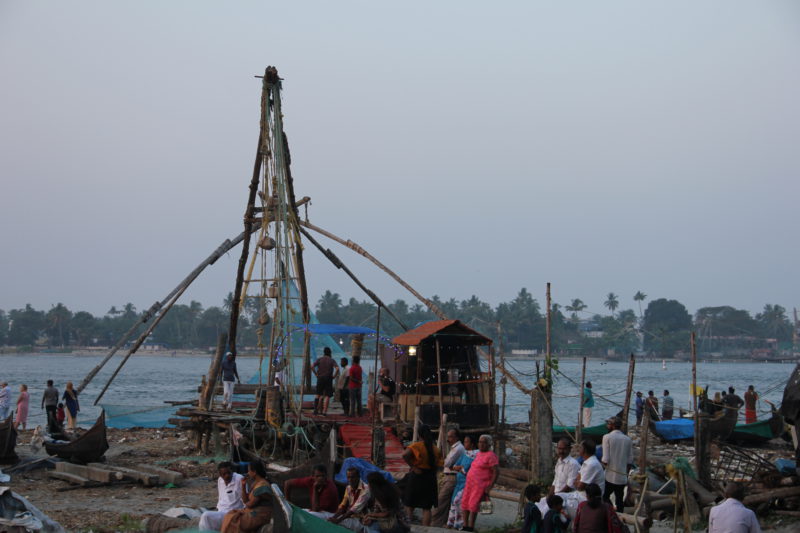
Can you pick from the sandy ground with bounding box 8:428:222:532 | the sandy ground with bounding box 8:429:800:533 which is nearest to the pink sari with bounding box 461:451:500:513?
the sandy ground with bounding box 8:429:800:533

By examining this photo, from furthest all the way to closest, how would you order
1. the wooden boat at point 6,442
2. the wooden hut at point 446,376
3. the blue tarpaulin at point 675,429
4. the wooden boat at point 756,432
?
the blue tarpaulin at point 675,429 → the wooden boat at point 756,432 → the wooden hut at point 446,376 → the wooden boat at point 6,442

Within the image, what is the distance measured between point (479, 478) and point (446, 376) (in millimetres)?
10071

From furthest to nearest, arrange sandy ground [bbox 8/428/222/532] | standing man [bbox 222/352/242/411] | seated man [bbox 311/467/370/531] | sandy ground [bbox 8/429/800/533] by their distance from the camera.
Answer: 1. standing man [bbox 222/352/242/411]
2. sandy ground [bbox 8/428/222/532]
3. sandy ground [bbox 8/429/800/533]
4. seated man [bbox 311/467/370/531]

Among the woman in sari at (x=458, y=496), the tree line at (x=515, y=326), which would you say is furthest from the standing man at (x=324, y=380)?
the tree line at (x=515, y=326)

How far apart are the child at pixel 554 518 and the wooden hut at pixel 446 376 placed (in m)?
9.63

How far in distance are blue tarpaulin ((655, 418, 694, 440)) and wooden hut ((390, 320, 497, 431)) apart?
7.41 m

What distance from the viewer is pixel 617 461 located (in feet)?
36.9

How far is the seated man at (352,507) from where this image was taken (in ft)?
31.9

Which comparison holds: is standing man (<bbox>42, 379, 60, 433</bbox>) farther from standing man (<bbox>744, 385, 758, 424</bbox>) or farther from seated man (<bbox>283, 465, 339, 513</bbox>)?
standing man (<bbox>744, 385, 758, 424</bbox>)

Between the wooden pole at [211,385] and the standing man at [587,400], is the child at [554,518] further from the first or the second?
the wooden pole at [211,385]

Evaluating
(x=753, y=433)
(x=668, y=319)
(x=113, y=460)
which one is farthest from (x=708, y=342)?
(x=113, y=460)

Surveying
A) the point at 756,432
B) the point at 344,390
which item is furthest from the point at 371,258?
the point at 756,432

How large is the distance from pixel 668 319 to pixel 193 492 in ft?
514

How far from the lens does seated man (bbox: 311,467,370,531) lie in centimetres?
971
